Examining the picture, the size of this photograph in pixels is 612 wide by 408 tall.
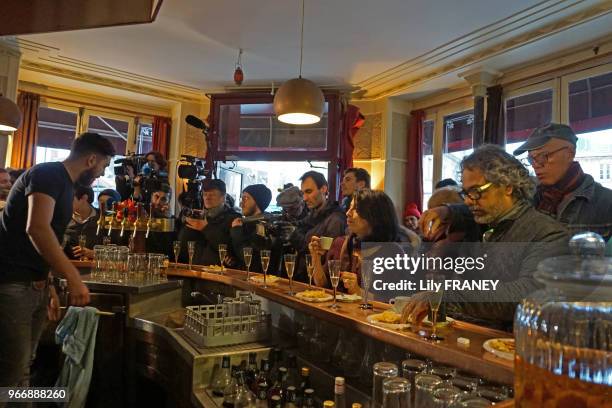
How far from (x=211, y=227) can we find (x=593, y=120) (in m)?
3.42

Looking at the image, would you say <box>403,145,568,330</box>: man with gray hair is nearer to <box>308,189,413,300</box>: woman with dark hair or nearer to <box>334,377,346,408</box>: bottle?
<box>334,377,346,408</box>: bottle

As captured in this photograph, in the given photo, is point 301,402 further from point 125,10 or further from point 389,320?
point 125,10

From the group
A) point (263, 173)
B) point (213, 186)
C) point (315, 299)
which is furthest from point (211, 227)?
point (263, 173)

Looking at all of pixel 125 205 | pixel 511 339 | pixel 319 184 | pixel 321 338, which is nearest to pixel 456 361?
pixel 511 339

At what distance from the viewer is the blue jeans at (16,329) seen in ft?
5.98

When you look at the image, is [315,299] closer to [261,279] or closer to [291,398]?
[291,398]

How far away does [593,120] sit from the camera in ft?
12.2

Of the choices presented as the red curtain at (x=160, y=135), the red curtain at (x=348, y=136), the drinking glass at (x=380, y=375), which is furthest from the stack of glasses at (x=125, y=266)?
the red curtain at (x=160, y=135)

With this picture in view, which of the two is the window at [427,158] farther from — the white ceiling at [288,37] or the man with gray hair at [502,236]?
the man with gray hair at [502,236]

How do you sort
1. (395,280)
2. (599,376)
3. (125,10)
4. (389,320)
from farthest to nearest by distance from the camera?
(395,280) < (389,320) < (125,10) < (599,376)

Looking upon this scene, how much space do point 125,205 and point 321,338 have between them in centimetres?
186

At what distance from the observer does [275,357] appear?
167cm

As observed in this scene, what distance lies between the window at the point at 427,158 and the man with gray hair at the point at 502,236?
3961 mm

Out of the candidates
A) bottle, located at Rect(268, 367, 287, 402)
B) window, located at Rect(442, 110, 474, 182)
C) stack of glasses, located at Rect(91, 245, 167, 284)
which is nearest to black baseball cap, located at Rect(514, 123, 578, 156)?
bottle, located at Rect(268, 367, 287, 402)
